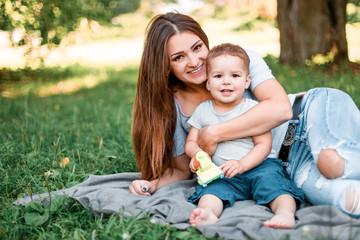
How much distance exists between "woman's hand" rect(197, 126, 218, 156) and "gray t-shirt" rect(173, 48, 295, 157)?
0.38 m

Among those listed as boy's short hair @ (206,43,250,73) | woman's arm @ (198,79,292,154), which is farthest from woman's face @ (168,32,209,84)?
woman's arm @ (198,79,292,154)

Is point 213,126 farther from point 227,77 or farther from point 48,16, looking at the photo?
point 48,16

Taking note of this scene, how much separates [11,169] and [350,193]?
242 cm

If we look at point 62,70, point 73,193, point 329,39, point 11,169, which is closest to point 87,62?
point 62,70

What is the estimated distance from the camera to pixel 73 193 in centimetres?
241

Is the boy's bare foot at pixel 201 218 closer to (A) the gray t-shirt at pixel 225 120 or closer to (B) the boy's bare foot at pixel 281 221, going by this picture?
(B) the boy's bare foot at pixel 281 221

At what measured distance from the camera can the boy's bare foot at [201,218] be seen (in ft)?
6.63

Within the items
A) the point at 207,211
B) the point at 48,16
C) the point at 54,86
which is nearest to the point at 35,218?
the point at 207,211

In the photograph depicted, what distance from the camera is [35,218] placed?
2.24 m

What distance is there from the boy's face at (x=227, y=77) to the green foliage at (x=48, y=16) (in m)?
3.15

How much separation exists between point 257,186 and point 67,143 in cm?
211

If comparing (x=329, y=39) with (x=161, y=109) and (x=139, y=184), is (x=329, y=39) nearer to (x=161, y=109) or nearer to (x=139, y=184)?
(x=161, y=109)

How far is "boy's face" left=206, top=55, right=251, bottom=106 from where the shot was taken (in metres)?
2.34

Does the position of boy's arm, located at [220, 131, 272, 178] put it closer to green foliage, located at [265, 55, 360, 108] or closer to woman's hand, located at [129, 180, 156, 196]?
woman's hand, located at [129, 180, 156, 196]
